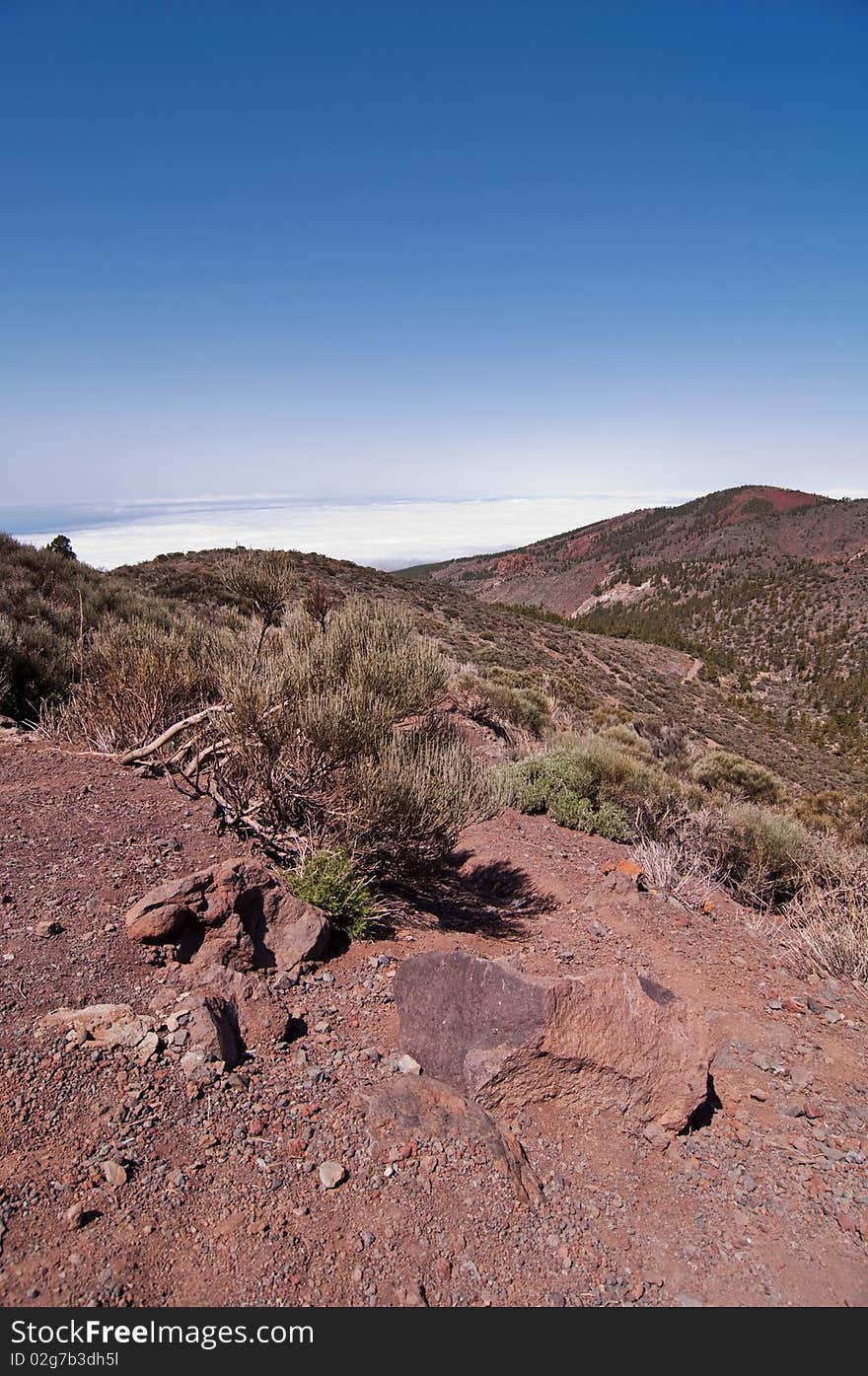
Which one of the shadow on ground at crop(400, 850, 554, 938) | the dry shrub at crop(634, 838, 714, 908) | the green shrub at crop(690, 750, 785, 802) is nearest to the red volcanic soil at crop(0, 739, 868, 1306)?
the shadow on ground at crop(400, 850, 554, 938)

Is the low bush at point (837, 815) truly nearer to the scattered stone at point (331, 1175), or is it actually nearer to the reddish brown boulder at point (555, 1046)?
the reddish brown boulder at point (555, 1046)

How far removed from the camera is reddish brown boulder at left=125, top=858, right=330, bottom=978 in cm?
349

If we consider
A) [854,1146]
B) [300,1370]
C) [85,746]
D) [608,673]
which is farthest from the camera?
[608,673]

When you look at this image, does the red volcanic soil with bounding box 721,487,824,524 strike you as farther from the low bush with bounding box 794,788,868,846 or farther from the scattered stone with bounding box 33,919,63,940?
the scattered stone with bounding box 33,919,63,940

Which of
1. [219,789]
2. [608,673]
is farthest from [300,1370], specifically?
[608,673]

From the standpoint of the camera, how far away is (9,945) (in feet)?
10.4

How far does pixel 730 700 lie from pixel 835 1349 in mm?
34915

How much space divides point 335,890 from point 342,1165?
1.88m

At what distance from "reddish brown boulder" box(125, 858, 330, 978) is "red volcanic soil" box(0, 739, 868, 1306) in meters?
0.16

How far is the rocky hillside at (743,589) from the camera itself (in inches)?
1624

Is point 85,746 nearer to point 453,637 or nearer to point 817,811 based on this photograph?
point 817,811

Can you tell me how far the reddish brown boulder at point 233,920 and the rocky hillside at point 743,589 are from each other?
3333 centimetres
